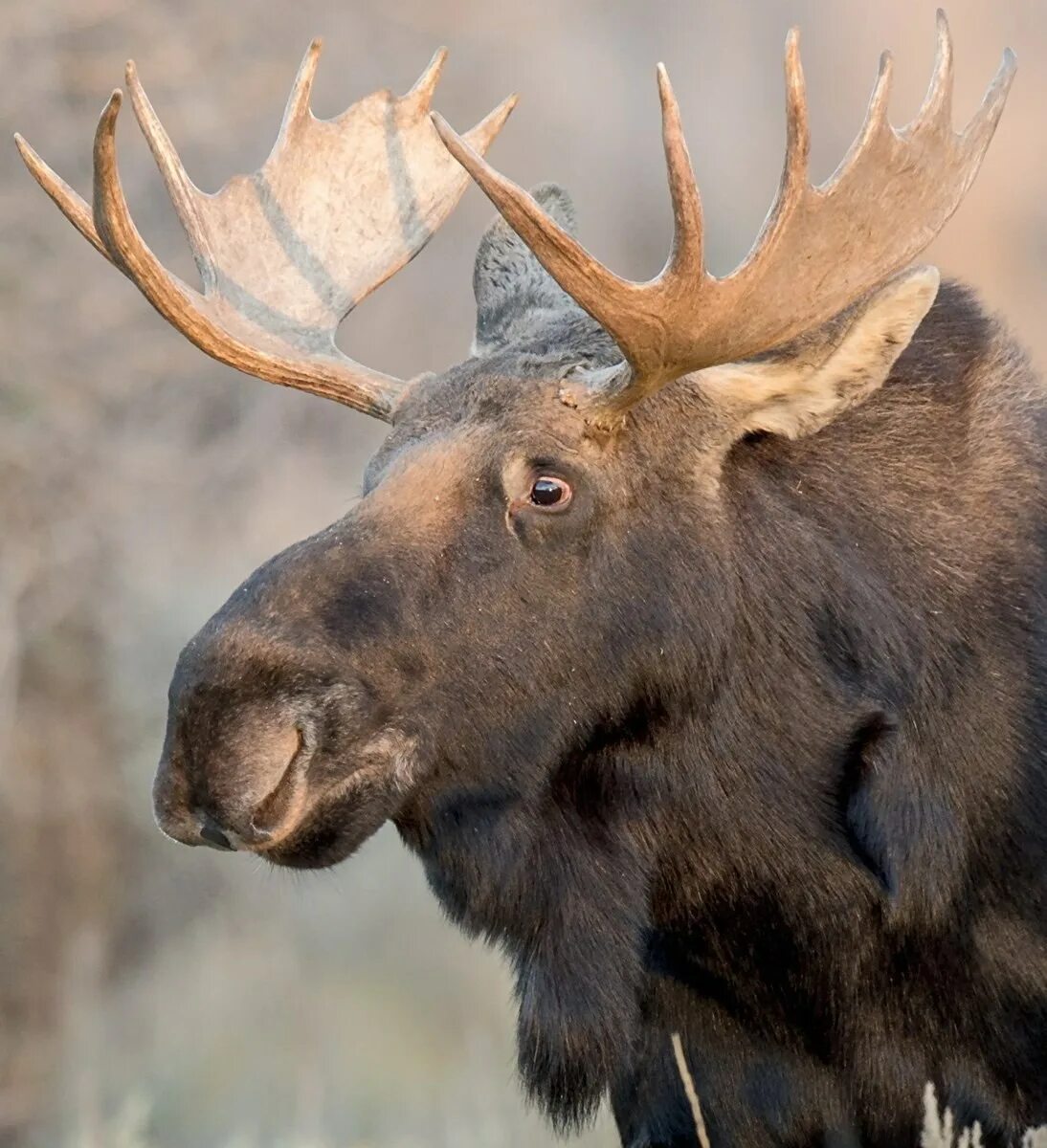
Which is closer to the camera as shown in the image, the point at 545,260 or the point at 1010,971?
the point at 545,260

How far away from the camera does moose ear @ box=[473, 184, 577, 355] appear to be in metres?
4.69

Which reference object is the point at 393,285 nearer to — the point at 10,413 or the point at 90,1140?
the point at 10,413

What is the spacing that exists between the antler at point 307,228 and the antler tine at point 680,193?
3.26 ft

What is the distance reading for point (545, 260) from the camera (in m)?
3.71

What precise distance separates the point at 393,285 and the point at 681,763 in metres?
7.41

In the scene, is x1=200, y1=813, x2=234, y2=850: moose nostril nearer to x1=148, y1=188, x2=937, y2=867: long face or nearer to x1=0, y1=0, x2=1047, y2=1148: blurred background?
x1=148, y1=188, x2=937, y2=867: long face

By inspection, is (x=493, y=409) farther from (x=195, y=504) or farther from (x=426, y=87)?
(x=195, y=504)

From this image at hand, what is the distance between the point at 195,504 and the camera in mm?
10477

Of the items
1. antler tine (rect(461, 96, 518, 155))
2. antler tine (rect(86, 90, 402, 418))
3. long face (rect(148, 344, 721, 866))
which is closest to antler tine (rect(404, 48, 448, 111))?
antler tine (rect(461, 96, 518, 155))

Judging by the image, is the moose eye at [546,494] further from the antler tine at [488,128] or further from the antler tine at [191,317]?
the antler tine at [488,128]

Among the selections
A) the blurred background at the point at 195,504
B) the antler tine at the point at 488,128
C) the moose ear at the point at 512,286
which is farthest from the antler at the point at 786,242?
the blurred background at the point at 195,504

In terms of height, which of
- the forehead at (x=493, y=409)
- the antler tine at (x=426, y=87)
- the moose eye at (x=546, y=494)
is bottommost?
Answer: the moose eye at (x=546, y=494)

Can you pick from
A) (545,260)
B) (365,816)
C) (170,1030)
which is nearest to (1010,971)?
(365,816)

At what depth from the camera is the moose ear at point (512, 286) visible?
4688 millimetres
